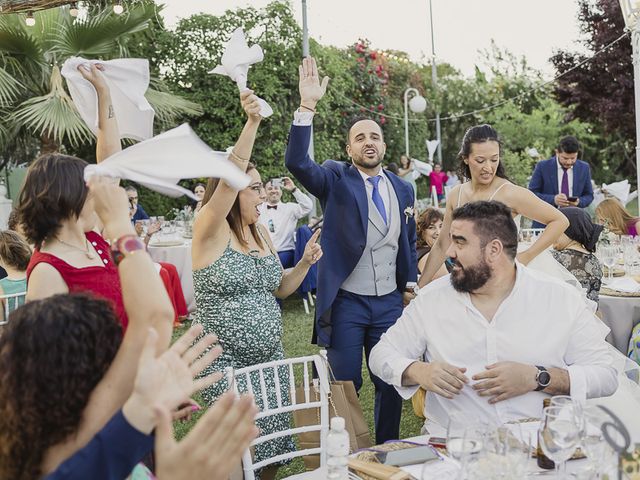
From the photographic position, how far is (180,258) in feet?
25.1

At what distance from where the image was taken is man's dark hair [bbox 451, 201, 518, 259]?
260cm

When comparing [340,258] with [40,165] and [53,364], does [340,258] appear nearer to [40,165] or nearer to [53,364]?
[40,165]

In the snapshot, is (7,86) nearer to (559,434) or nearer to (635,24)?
(635,24)

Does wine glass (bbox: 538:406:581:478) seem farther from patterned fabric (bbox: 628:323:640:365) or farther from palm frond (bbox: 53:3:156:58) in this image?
palm frond (bbox: 53:3:156:58)

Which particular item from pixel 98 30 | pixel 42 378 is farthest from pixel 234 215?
pixel 98 30

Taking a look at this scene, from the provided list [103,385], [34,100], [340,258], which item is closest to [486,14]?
[34,100]

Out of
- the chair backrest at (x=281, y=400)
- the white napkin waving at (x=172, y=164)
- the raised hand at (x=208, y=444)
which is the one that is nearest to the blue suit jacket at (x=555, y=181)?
the chair backrest at (x=281, y=400)

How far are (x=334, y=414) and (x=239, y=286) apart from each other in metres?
0.70

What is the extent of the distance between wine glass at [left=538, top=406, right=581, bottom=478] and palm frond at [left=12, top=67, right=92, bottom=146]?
26.2ft

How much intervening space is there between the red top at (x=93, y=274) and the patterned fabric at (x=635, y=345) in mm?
3412

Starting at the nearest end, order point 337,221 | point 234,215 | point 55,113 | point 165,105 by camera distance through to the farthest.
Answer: point 234,215 → point 337,221 → point 55,113 → point 165,105

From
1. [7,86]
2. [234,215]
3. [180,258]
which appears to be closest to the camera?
[234,215]

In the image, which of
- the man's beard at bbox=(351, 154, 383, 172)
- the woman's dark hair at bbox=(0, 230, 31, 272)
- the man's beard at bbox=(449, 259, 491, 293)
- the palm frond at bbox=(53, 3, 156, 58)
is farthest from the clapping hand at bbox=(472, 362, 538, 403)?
the palm frond at bbox=(53, 3, 156, 58)

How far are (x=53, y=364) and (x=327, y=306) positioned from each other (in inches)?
93.7
